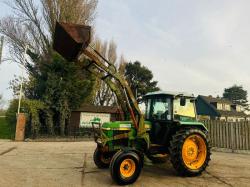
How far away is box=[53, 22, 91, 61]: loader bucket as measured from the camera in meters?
6.42

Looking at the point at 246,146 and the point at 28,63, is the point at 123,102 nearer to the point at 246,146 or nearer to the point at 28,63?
the point at 246,146

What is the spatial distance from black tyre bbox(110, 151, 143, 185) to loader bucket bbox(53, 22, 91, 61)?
286cm

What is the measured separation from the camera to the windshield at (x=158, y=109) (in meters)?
7.70

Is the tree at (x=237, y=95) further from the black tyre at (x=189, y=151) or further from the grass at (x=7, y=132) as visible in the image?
the black tyre at (x=189, y=151)

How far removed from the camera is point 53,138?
61.8 feet

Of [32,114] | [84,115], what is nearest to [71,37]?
[32,114]

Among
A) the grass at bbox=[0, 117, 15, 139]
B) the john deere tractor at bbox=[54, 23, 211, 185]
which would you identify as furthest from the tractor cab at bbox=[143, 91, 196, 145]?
the grass at bbox=[0, 117, 15, 139]

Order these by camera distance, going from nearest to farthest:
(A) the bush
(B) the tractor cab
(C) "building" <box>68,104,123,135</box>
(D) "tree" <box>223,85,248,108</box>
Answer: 1. (B) the tractor cab
2. (A) the bush
3. (C) "building" <box>68,104,123,135</box>
4. (D) "tree" <box>223,85,248,108</box>

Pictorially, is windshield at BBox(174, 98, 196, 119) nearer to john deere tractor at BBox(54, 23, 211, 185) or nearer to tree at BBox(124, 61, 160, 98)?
john deere tractor at BBox(54, 23, 211, 185)

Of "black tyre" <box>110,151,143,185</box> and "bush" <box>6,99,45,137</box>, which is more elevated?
"bush" <box>6,99,45,137</box>

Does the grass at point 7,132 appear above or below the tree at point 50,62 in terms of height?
below

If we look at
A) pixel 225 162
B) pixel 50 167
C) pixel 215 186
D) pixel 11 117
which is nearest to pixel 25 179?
pixel 50 167

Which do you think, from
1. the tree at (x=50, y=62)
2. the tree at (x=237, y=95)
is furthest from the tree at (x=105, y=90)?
the tree at (x=237, y=95)

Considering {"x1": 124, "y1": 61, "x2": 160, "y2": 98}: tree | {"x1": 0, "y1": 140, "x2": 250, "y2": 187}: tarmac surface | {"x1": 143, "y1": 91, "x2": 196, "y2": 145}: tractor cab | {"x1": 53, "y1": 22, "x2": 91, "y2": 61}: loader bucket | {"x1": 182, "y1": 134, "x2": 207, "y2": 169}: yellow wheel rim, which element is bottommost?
{"x1": 0, "y1": 140, "x2": 250, "y2": 187}: tarmac surface
